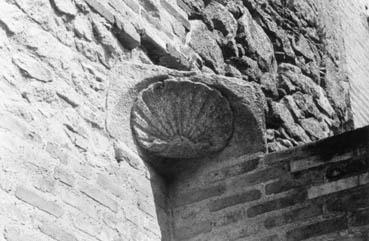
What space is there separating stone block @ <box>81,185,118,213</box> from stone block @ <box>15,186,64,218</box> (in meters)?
0.20

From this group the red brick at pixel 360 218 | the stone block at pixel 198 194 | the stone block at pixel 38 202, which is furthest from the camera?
the stone block at pixel 198 194

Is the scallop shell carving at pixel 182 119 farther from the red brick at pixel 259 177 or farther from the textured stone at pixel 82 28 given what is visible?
the textured stone at pixel 82 28

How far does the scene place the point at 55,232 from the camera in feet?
10.3

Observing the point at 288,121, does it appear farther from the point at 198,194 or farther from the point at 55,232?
the point at 55,232

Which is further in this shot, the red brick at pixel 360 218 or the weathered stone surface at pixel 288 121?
the weathered stone surface at pixel 288 121

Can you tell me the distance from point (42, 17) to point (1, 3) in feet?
0.74

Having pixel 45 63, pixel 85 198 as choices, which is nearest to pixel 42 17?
pixel 45 63

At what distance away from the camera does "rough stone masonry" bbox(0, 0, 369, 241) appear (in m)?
3.22

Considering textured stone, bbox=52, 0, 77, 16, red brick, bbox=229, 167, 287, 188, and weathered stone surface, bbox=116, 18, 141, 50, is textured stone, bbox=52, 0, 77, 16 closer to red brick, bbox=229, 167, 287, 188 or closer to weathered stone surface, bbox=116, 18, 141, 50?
weathered stone surface, bbox=116, 18, 141, 50

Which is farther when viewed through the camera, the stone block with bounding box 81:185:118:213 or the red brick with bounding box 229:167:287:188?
the red brick with bounding box 229:167:287:188

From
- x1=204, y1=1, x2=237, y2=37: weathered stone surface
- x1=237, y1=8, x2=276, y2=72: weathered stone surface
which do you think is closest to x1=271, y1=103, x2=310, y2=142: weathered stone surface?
x1=237, y1=8, x2=276, y2=72: weathered stone surface

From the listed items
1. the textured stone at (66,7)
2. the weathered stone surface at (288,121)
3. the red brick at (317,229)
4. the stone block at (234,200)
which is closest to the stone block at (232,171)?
the stone block at (234,200)

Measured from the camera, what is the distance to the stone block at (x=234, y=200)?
3779 mm

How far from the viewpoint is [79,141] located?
11.3 ft
